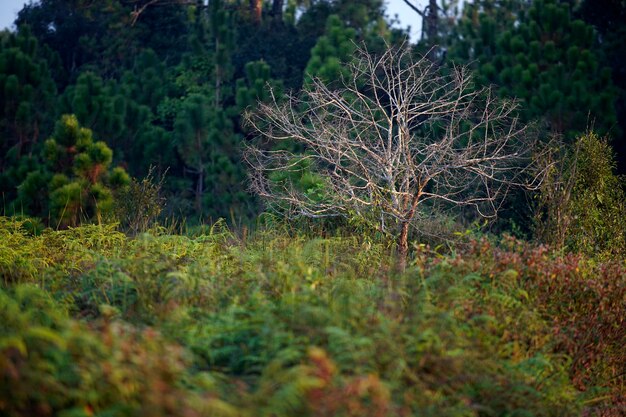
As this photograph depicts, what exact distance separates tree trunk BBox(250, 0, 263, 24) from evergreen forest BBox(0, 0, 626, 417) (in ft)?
25.9

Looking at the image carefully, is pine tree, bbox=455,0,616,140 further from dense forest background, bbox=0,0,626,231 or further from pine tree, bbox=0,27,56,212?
pine tree, bbox=0,27,56,212

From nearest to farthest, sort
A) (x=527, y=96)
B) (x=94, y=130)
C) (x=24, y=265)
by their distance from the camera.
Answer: (x=24, y=265)
(x=527, y=96)
(x=94, y=130)

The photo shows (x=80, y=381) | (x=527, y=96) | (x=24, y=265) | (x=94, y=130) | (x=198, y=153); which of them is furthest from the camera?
(x=198, y=153)

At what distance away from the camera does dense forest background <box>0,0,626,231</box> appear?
56.1 ft

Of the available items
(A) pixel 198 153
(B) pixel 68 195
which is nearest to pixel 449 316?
(B) pixel 68 195

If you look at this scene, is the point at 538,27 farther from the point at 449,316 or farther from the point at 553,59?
the point at 449,316

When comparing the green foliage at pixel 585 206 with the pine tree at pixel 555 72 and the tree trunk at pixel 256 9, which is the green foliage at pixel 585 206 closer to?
the pine tree at pixel 555 72

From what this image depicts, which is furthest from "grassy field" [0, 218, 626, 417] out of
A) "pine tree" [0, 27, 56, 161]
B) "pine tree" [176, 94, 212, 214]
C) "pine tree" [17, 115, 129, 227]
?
"pine tree" [176, 94, 212, 214]

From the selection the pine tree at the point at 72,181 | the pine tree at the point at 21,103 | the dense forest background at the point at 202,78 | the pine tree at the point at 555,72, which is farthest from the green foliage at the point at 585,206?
the pine tree at the point at 21,103

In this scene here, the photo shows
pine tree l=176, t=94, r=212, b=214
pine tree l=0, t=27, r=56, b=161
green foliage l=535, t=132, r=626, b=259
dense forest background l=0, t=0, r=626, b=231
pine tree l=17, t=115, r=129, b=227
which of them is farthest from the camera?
pine tree l=176, t=94, r=212, b=214

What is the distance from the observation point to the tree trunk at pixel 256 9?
32.2 meters

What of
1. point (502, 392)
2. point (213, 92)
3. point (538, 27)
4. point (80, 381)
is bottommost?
point (502, 392)

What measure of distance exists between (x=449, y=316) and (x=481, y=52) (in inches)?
726

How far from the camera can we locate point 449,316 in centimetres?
599
